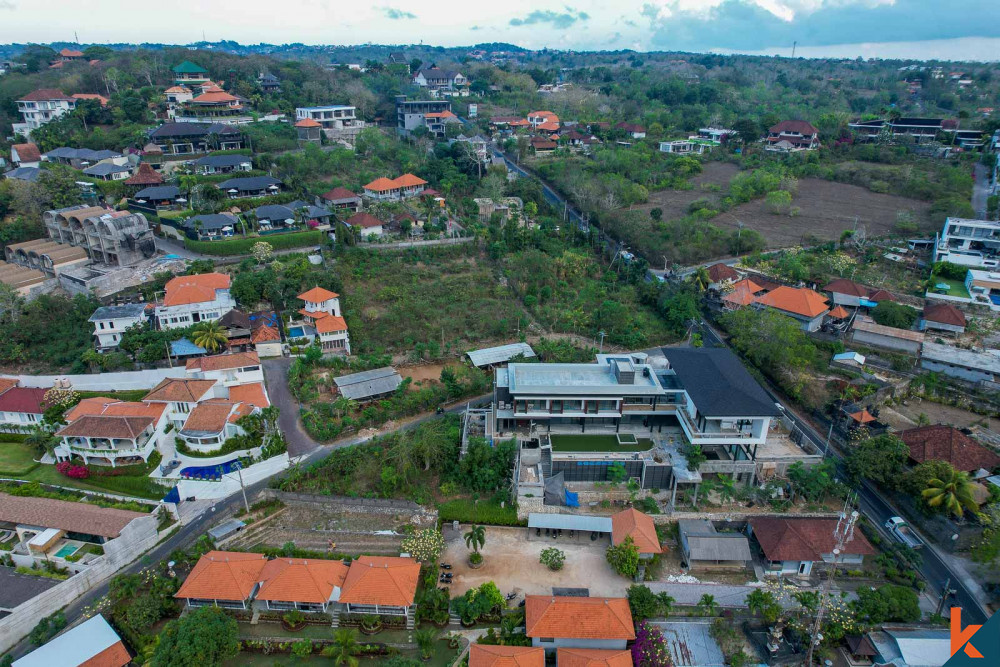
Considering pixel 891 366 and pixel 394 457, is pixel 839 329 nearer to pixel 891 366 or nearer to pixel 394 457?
pixel 891 366

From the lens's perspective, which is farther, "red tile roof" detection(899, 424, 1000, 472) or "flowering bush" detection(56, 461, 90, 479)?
"flowering bush" detection(56, 461, 90, 479)

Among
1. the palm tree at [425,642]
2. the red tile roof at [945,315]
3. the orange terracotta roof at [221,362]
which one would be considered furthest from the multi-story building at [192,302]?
the red tile roof at [945,315]

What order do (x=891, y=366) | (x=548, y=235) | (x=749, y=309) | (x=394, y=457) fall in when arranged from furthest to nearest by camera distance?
1. (x=548, y=235)
2. (x=749, y=309)
3. (x=891, y=366)
4. (x=394, y=457)

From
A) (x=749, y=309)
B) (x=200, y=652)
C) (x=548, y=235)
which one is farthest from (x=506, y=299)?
(x=200, y=652)

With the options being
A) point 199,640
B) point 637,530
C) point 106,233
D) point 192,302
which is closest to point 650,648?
point 637,530

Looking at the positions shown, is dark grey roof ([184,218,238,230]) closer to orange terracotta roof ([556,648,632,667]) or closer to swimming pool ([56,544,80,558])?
swimming pool ([56,544,80,558])

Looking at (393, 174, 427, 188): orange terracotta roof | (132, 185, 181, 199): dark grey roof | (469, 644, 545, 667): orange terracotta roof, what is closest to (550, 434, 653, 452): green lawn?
(469, 644, 545, 667): orange terracotta roof

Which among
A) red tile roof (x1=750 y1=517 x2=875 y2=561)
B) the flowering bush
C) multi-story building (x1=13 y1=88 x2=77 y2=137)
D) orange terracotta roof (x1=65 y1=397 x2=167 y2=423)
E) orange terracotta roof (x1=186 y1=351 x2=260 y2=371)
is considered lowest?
red tile roof (x1=750 y1=517 x2=875 y2=561)
